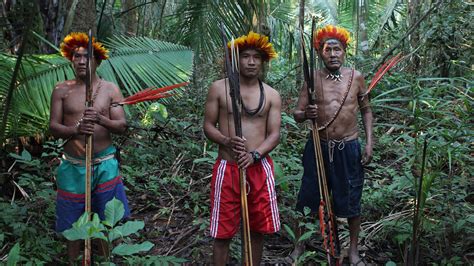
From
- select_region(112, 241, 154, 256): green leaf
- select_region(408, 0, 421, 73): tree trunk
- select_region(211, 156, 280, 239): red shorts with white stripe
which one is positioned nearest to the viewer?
select_region(112, 241, 154, 256): green leaf

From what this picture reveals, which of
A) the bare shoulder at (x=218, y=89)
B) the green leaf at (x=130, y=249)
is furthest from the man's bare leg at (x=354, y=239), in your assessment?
the green leaf at (x=130, y=249)

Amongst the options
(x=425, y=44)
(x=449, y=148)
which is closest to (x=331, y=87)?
(x=449, y=148)

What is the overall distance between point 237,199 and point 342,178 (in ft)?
2.81

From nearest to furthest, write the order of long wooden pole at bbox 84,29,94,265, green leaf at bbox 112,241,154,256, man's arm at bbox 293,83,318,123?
1. green leaf at bbox 112,241,154,256
2. long wooden pole at bbox 84,29,94,265
3. man's arm at bbox 293,83,318,123

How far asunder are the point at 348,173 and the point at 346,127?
0.31 m

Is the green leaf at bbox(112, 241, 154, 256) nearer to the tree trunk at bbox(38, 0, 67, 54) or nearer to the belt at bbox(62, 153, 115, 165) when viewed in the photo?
the belt at bbox(62, 153, 115, 165)

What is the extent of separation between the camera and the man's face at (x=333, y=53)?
10.5 feet

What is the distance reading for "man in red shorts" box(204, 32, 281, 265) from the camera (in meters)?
2.75

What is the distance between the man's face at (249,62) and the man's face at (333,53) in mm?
618

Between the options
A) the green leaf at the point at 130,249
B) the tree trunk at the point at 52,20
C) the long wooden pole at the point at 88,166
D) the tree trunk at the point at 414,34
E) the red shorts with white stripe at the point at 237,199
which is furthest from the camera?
the tree trunk at the point at 414,34

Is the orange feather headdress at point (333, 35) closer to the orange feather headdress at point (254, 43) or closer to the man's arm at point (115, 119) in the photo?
the orange feather headdress at point (254, 43)

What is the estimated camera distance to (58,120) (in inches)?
111

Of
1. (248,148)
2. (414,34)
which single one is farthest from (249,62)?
(414,34)

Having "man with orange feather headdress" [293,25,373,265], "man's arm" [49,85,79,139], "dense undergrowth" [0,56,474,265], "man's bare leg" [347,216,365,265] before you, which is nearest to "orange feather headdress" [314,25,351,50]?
"man with orange feather headdress" [293,25,373,265]
